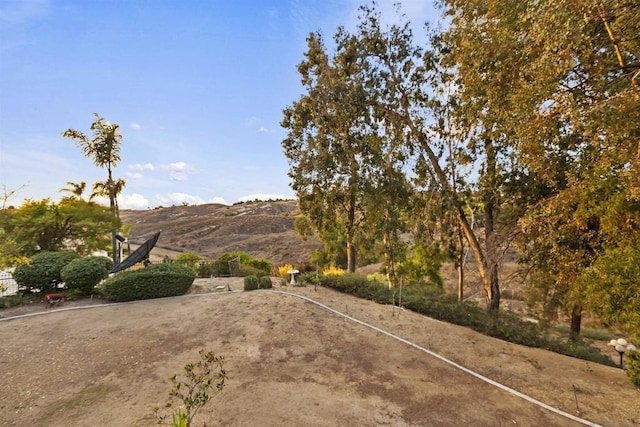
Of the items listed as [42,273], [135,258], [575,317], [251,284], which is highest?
[135,258]

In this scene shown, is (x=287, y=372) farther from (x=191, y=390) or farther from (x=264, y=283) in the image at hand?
(x=264, y=283)

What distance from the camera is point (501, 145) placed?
35.5ft

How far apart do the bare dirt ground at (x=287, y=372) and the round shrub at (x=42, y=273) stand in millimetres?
1525

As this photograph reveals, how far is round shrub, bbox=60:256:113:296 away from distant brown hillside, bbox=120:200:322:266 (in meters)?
18.1

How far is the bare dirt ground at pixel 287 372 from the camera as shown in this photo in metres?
5.23

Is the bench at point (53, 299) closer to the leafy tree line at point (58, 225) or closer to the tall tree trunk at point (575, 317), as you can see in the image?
the leafy tree line at point (58, 225)

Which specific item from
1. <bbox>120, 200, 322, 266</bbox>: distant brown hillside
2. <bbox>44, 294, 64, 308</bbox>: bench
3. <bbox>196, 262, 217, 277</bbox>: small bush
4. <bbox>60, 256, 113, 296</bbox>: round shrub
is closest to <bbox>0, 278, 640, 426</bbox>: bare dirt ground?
<bbox>44, 294, 64, 308</bbox>: bench

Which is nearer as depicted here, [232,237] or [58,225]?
[58,225]

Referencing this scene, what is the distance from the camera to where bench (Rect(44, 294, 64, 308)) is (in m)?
10.7

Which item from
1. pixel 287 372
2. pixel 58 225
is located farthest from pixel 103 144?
pixel 287 372

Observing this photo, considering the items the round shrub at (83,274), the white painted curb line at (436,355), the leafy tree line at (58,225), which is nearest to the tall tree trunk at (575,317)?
the white painted curb line at (436,355)

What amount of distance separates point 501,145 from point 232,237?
35270 mm

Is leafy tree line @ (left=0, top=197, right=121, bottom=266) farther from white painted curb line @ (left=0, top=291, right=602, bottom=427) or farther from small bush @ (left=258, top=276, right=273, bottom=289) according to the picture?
small bush @ (left=258, top=276, right=273, bottom=289)

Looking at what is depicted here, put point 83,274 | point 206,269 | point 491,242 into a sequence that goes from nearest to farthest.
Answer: point 491,242
point 83,274
point 206,269
